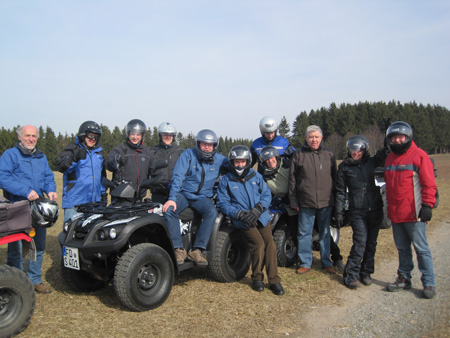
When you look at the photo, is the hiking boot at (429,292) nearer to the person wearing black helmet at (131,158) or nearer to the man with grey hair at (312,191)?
the man with grey hair at (312,191)

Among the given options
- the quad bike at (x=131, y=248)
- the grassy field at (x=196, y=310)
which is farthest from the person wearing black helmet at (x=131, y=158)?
the grassy field at (x=196, y=310)

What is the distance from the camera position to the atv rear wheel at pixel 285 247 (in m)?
6.28

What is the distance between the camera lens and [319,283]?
5.56m

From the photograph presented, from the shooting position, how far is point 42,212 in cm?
479

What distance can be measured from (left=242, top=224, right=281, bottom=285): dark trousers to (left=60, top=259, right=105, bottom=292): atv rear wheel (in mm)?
2280

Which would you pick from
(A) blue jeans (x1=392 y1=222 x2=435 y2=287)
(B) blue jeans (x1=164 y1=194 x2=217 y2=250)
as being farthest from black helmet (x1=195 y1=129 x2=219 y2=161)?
(A) blue jeans (x1=392 y1=222 x2=435 y2=287)

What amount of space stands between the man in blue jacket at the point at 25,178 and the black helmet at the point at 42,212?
0.23 m

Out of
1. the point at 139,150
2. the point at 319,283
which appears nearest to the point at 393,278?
the point at 319,283

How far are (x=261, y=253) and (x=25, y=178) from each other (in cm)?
353

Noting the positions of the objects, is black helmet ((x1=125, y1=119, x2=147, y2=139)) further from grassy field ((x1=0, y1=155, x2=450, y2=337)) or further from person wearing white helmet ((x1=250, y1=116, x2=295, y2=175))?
grassy field ((x1=0, y1=155, x2=450, y2=337))

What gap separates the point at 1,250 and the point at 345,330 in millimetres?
7196

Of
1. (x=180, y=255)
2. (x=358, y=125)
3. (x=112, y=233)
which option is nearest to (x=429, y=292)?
(x=180, y=255)

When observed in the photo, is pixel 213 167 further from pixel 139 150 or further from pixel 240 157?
pixel 139 150

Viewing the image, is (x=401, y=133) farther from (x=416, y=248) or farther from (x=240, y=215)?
(x=240, y=215)
